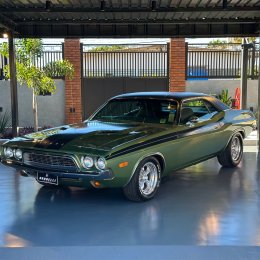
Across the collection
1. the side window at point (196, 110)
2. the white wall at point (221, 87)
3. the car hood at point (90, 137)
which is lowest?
the car hood at point (90, 137)

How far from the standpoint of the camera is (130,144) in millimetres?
5508

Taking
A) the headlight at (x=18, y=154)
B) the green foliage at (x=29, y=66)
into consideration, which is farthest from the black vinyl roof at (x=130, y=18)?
the headlight at (x=18, y=154)

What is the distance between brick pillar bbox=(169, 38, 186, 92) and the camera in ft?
48.9

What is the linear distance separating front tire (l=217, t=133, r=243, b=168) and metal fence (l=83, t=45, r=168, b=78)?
7122 millimetres

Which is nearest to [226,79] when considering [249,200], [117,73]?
[117,73]

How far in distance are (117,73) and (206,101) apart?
7829 mm

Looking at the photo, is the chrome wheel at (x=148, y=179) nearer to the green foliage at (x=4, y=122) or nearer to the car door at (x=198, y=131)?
the car door at (x=198, y=131)

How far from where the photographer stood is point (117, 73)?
15.2 m

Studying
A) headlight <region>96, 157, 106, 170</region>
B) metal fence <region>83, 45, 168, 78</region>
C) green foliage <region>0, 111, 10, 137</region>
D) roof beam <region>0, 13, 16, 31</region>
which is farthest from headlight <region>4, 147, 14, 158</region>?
metal fence <region>83, 45, 168, 78</region>

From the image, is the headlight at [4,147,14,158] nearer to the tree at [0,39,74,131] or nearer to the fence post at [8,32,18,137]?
the fence post at [8,32,18,137]

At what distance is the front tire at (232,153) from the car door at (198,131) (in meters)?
0.44

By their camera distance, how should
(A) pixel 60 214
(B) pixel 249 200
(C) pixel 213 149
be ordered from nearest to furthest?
1. (A) pixel 60 214
2. (B) pixel 249 200
3. (C) pixel 213 149

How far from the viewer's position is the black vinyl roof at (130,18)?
900cm

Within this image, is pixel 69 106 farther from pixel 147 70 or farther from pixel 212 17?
pixel 212 17
